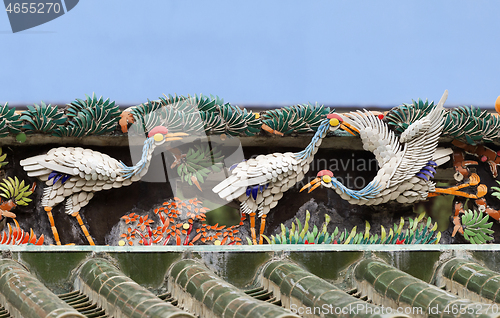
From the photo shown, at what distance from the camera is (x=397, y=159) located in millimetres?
4645

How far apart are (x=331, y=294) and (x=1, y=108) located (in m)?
3.19

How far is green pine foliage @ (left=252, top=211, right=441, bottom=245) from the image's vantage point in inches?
178

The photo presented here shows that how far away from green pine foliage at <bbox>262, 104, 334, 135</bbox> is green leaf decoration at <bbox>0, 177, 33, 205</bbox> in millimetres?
2096

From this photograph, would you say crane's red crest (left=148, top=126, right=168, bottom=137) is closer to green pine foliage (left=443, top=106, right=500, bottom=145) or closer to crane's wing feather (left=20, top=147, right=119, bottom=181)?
crane's wing feather (left=20, top=147, right=119, bottom=181)

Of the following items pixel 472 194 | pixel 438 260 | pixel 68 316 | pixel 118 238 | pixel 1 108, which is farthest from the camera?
pixel 472 194

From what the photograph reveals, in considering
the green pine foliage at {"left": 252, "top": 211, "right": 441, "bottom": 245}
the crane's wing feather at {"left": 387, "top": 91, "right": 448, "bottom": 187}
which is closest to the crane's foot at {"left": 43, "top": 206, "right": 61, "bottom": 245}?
the green pine foliage at {"left": 252, "top": 211, "right": 441, "bottom": 245}

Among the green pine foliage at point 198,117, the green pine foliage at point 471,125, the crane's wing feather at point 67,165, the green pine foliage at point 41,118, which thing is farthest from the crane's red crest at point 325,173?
the green pine foliage at point 41,118

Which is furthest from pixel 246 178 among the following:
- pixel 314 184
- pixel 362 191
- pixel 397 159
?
pixel 397 159

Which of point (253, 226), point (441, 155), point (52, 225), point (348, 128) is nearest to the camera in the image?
point (52, 225)

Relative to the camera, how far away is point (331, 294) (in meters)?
2.25

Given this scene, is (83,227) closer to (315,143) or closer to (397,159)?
(315,143)

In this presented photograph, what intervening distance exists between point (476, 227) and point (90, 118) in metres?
3.53

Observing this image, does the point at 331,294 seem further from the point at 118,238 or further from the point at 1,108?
the point at 1,108

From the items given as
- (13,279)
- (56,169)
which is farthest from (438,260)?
(56,169)
